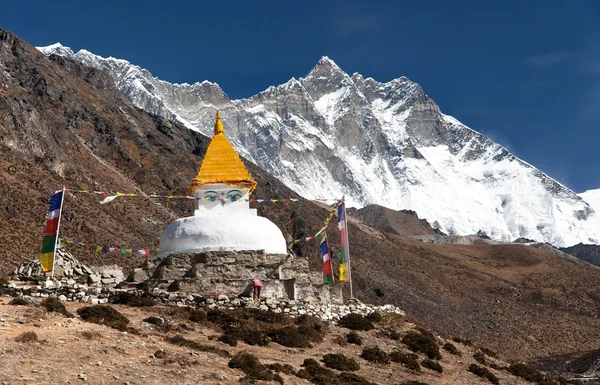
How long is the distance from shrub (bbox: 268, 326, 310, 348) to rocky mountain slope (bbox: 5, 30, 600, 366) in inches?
1135

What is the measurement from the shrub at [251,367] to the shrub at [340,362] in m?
2.54

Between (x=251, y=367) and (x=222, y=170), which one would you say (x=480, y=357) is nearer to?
(x=251, y=367)

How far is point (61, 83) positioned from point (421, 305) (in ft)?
203

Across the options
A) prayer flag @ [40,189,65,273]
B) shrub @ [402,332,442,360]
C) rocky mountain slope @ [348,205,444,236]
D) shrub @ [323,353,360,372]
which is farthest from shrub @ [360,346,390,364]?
rocky mountain slope @ [348,205,444,236]

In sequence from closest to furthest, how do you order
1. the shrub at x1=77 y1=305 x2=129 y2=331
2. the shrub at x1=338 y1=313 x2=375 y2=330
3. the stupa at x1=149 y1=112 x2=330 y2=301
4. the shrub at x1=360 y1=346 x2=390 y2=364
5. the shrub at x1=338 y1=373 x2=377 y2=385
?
1. the shrub at x1=338 y1=373 x2=377 y2=385
2. the shrub at x1=77 y1=305 x2=129 y2=331
3. the shrub at x1=360 y1=346 x2=390 y2=364
4. the shrub at x1=338 y1=313 x2=375 y2=330
5. the stupa at x1=149 y1=112 x2=330 y2=301

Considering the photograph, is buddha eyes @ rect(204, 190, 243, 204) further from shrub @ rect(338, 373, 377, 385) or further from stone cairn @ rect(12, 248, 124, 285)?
shrub @ rect(338, 373, 377, 385)

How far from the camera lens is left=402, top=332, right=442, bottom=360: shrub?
26.0 metres

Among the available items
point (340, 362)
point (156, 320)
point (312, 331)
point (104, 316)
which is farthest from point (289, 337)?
point (104, 316)

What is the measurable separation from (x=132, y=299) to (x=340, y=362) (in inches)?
273

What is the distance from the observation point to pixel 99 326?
21.3m

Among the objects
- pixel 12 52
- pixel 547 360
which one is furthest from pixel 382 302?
pixel 12 52

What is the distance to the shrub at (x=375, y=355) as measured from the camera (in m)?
23.8

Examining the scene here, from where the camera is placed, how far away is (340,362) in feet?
72.6

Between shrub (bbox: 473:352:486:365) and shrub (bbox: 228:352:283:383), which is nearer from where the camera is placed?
shrub (bbox: 228:352:283:383)
